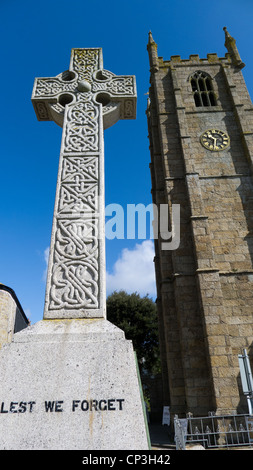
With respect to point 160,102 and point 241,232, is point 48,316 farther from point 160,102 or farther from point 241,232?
point 160,102

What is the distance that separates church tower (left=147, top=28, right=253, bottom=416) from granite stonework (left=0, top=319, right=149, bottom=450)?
10.8m

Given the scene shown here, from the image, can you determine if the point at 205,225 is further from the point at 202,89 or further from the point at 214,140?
the point at 202,89

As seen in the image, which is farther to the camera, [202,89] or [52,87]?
[202,89]

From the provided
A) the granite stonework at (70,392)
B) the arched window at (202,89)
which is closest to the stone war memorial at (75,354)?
the granite stonework at (70,392)

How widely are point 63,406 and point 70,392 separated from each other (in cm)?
10

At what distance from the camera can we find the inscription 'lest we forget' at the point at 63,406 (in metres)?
2.18

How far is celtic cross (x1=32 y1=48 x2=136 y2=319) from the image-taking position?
9.82 ft

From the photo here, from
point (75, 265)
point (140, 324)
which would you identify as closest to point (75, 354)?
point (75, 265)

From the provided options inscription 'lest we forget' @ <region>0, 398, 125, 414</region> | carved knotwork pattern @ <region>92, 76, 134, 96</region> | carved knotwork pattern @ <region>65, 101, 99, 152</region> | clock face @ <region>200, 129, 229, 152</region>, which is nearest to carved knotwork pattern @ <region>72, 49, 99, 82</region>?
carved knotwork pattern @ <region>92, 76, 134, 96</region>

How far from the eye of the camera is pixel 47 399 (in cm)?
222

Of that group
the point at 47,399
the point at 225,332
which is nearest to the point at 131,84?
the point at 47,399

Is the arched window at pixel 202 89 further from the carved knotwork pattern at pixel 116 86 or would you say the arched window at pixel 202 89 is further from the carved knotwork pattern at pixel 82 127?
the carved knotwork pattern at pixel 82 127

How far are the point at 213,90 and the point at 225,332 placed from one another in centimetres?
1541

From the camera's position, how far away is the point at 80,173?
3.73m
